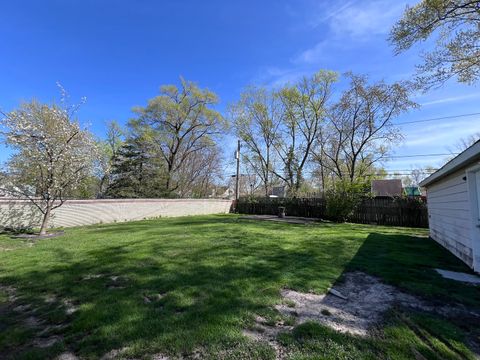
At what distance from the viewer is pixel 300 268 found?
4957 millimetres

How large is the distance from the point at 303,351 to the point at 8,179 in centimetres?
1231

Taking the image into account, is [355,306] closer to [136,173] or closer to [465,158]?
[465,158]

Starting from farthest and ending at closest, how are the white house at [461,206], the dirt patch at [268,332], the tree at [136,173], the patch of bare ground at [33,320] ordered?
1. the tree at [136,173]
2. the white house at [461,206]
3. the patch of bare ground at [33,320]
4. the dirt patch at [268,332]

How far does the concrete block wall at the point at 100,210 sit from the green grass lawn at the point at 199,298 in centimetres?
445

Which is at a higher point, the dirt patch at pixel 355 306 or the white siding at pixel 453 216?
the white siding at pixel 453 216

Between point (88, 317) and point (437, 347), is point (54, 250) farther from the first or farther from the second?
point (437, 347)

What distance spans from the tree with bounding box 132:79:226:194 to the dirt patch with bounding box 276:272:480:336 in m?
21.3

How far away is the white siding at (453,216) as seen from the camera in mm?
5590

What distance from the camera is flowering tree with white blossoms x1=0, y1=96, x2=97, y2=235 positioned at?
945 cm

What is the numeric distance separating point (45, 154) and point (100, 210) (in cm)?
519

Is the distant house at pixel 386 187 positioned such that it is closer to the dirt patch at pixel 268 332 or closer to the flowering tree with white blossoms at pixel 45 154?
the flowering tree with white blossoms at pixel 45 154

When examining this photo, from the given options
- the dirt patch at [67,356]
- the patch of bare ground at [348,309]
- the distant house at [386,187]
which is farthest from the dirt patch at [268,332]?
the distant house at [386,187]

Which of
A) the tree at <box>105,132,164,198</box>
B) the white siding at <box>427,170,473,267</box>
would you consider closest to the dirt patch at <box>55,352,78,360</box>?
the white siding at <box>427,170,473,267</box>

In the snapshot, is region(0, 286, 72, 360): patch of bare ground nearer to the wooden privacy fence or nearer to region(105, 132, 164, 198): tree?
the wooden privacy fence
